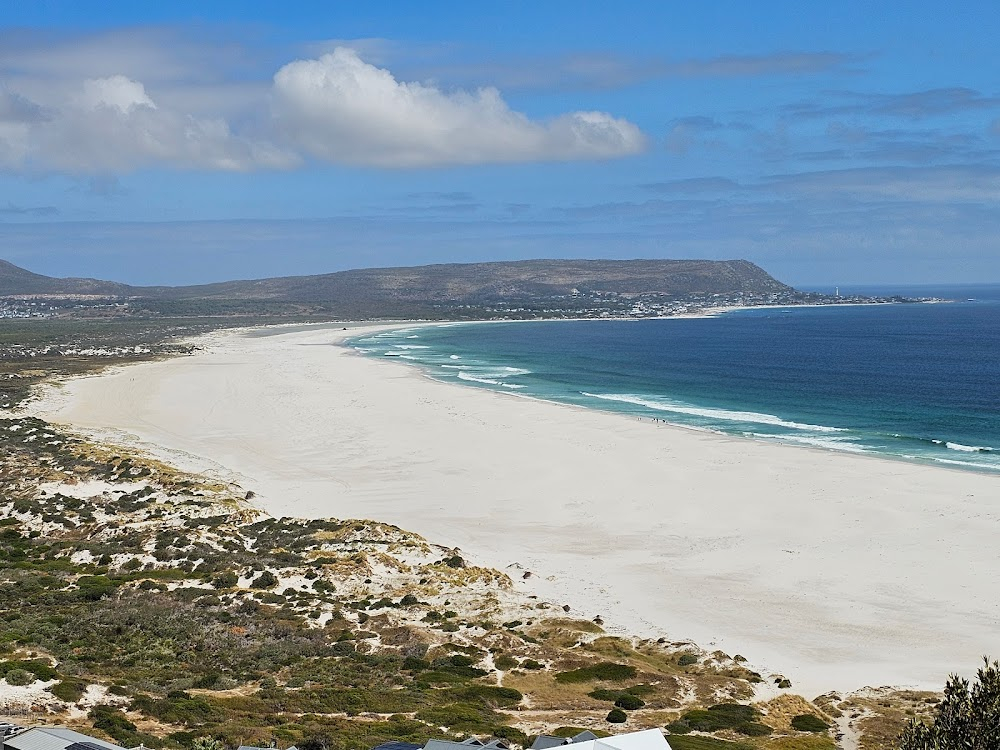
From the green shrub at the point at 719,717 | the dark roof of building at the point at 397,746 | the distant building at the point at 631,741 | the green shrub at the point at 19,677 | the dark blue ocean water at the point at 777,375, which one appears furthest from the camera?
the dark blue ocean water at the point at 777,375

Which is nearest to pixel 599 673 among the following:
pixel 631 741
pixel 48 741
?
pixel 631 741

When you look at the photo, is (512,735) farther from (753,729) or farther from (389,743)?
(753,729)

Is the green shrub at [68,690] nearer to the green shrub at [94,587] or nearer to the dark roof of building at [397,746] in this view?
the dark roof of building at [397,746]

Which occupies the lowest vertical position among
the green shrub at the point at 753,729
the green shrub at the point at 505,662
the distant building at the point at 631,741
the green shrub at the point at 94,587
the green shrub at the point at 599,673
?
the green shrub at the point at 505,662

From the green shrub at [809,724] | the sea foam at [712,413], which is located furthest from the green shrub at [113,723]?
the sea foam at [712,413]

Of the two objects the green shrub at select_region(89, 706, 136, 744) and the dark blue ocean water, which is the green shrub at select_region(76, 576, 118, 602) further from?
the dark blue ocean water

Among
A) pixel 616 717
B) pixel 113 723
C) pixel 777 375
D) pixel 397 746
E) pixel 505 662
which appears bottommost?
pixel 505 662
